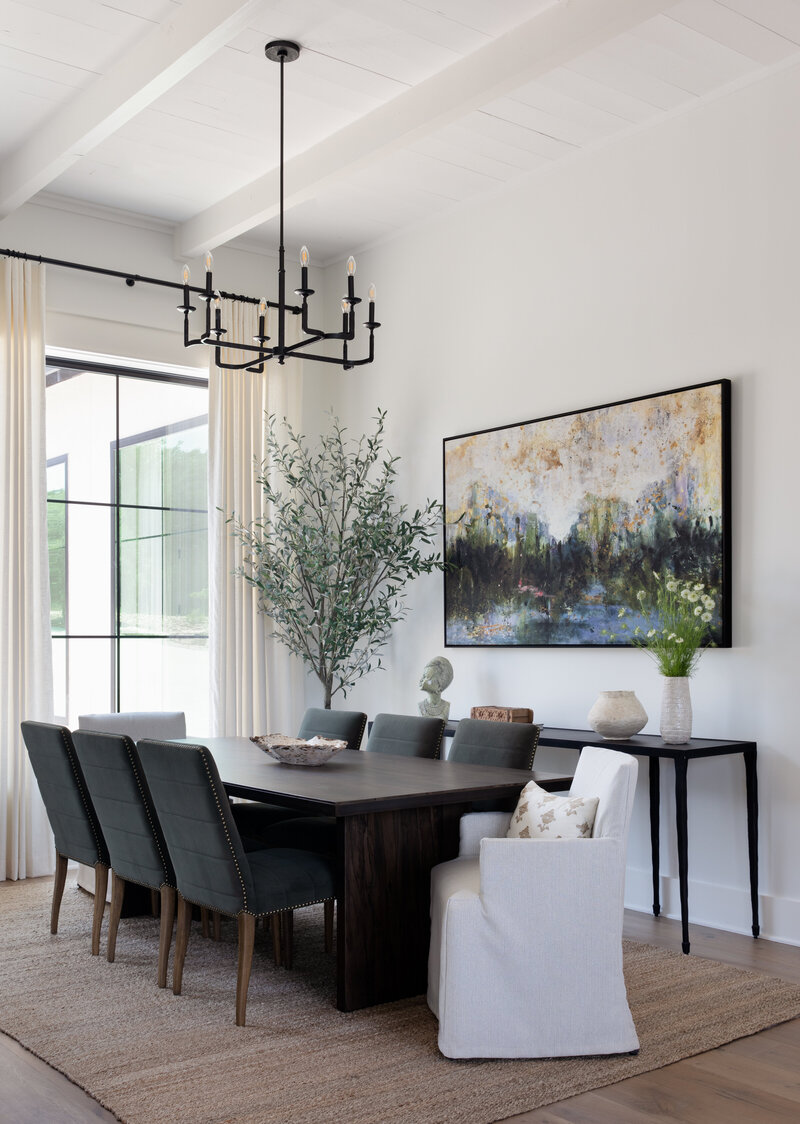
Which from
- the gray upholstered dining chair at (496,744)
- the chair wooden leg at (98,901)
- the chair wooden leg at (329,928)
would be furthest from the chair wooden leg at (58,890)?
the gray upholstered dining chair at (496,744)

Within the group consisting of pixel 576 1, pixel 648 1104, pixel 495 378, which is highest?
pixel 576 1

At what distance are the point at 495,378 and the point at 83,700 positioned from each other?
2.87m

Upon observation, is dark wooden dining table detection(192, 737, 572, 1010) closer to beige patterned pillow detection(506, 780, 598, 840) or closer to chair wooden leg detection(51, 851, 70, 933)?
beige patterned pillow detection(506, 780, 598, 840)

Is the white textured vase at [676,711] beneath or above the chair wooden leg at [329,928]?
above

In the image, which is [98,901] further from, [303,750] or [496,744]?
[496,744]

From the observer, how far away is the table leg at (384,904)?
11.4 feet

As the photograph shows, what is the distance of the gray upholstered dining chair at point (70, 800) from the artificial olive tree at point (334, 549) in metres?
2.05

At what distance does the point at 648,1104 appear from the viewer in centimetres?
279

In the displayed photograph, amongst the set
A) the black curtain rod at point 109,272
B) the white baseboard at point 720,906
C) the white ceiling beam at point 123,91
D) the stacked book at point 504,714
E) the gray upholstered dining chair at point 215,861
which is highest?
the white ceiling beam at point 123,91

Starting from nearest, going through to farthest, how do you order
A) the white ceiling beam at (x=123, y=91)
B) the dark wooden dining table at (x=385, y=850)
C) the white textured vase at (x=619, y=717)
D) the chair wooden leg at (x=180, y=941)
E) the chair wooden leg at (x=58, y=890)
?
the dark wooden dining table at (x=385, y=850)
the chair wooden leg at (x=180, y=941)
the white ceiling beam at (x=123, y=91)
the chair wooden leg at (x=58, y=890)
the white textured vase at (x=619, y=717)

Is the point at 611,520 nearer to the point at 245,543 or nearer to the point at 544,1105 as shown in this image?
the point at 245,543

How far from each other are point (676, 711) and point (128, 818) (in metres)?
2.17

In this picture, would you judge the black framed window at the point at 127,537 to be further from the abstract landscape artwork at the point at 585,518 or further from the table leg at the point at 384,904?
the table leg at the point at 384,904

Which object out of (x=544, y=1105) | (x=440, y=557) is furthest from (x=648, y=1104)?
(x=440, y=557)
